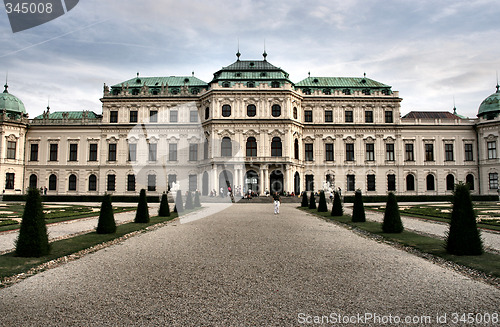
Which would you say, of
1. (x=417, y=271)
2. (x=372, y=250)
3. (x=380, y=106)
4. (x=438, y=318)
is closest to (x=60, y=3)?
(x=438, y=318)

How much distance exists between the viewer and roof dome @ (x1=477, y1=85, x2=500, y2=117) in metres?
47.7

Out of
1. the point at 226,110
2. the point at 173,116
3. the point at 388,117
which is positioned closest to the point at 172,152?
the point at 173,116

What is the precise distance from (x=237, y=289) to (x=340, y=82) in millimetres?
48589

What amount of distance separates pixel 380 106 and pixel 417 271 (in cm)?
4506

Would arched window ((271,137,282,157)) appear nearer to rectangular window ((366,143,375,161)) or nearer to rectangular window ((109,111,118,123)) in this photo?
rectangular window ((366,143,375,161))

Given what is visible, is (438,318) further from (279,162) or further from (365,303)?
(279,162)

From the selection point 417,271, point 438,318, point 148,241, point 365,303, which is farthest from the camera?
point 148,241

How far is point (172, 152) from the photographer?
50.5 metres

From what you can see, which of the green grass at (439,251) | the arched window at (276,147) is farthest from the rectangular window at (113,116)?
the green grass at (439,251)

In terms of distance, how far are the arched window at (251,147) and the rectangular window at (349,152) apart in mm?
11903

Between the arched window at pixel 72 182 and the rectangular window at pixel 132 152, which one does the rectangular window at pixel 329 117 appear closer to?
the rectangular window at pixel 132 152

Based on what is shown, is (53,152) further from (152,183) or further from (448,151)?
(448,151)

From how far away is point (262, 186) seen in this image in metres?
45.0

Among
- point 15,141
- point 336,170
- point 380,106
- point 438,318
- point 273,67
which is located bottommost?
point 438,318
